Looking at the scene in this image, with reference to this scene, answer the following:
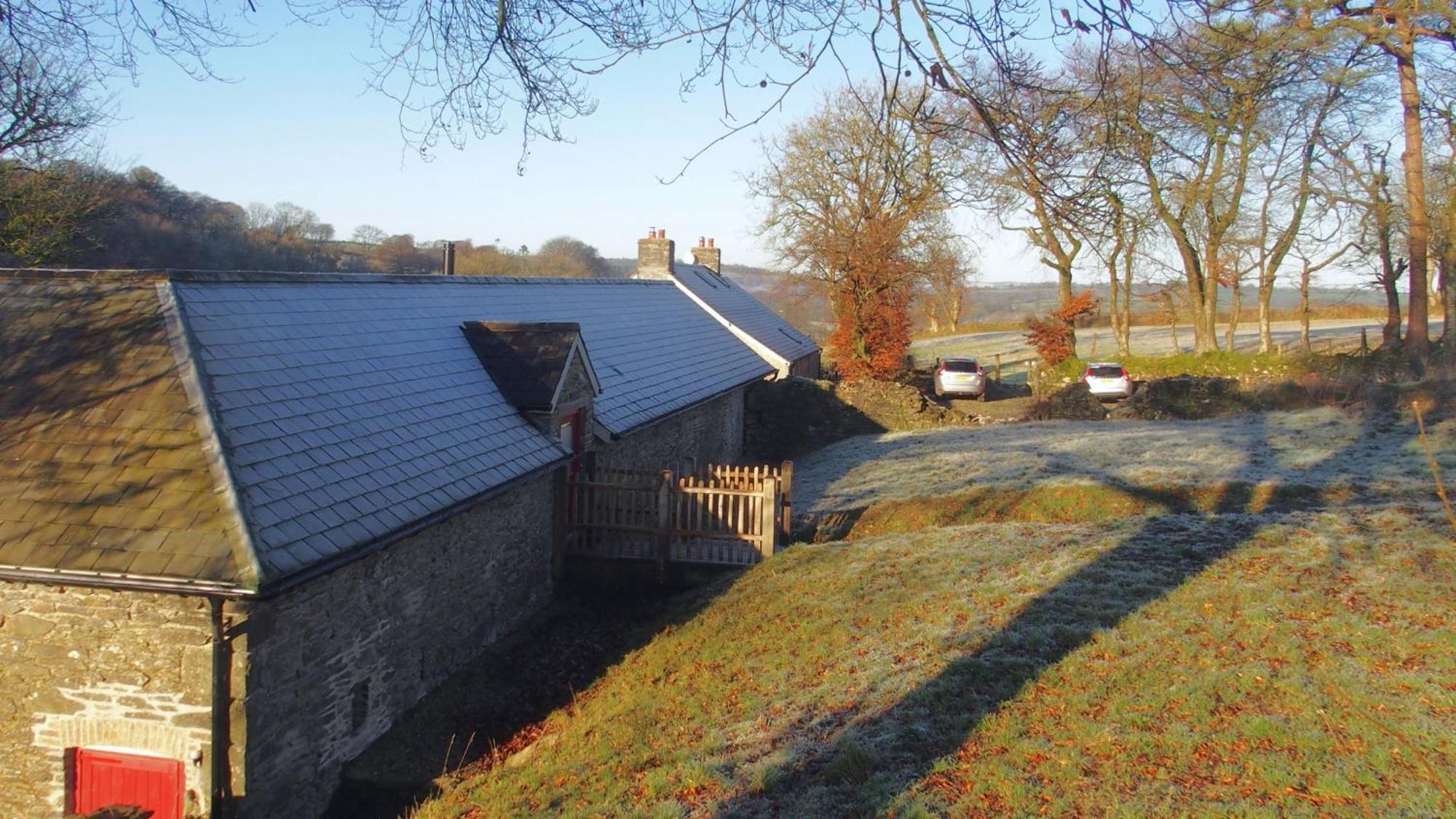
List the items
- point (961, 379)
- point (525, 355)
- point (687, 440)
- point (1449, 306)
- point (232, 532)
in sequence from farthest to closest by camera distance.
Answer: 1. point (961, 379)
2. point (1449, 306)
3. point (687, 440)
4. point (525, 355)
5. point (232, 532)

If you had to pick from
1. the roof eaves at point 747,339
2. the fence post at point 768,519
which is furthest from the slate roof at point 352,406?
the roof eaves at point 747,339

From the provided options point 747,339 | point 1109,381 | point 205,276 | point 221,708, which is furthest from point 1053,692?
point 1109,381

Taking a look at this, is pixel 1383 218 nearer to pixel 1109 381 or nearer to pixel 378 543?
pixel 1109 381

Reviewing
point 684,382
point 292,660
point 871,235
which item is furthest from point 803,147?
point 292,660

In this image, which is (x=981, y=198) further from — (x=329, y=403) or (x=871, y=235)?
(x=871, y=235)

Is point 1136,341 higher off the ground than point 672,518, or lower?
higher

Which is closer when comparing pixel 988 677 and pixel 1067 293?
pixel 988 677

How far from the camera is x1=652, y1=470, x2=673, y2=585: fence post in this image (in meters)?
14.3

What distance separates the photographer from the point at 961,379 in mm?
35812

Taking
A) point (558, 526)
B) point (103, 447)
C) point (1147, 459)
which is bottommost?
point (558, 526)

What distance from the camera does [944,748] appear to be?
7.62 metres

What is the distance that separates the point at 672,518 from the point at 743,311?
77.9ft

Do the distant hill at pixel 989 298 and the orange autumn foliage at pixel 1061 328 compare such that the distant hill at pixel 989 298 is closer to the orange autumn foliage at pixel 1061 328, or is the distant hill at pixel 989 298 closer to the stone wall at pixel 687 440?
the orange autumn foliage at pixel 1061 328

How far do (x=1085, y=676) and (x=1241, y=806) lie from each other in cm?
234
